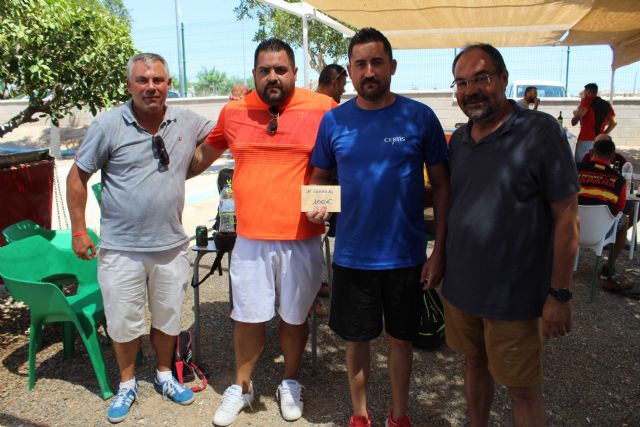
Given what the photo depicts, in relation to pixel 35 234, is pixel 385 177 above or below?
above

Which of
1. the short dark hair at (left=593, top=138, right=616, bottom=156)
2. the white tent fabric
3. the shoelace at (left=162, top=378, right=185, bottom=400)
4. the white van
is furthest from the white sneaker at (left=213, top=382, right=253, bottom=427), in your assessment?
the white van

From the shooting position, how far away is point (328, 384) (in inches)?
135

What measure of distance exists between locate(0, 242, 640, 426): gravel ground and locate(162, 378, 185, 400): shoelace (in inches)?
2.3

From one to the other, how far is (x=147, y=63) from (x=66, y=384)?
210 cm

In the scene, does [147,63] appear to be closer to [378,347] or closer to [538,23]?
[378,347]

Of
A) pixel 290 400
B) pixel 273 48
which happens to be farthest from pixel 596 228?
pixel 273 48

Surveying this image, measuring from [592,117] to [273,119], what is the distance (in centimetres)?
839

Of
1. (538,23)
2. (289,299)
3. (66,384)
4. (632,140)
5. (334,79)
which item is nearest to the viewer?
(289,299)

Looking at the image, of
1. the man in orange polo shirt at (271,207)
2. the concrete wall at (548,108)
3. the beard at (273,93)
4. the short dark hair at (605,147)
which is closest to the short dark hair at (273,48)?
the man in orange polo shirt at (271,207)

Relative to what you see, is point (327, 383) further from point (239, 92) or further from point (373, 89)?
point (239, 92)

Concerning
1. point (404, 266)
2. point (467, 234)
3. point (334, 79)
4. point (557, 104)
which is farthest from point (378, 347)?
point (557, 104)

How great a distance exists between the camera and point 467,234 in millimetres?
2227

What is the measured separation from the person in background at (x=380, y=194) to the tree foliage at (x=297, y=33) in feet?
53.2

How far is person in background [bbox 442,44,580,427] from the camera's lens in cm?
206
